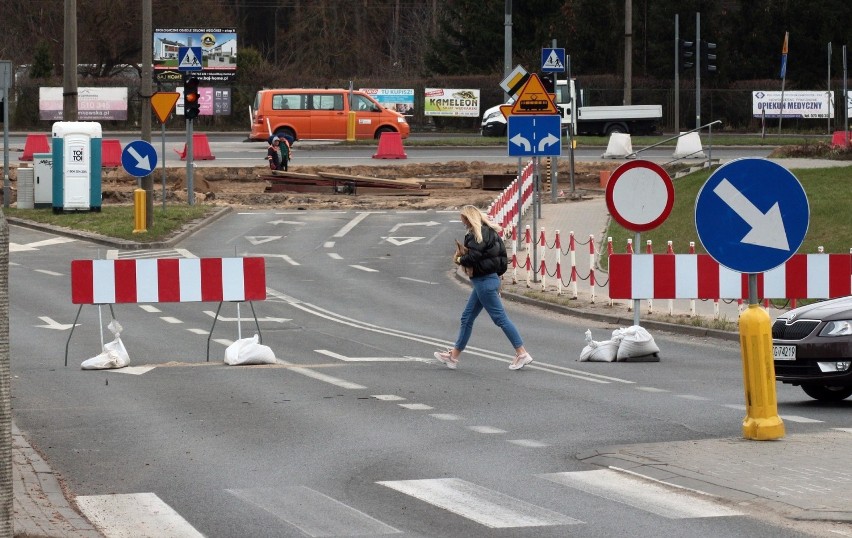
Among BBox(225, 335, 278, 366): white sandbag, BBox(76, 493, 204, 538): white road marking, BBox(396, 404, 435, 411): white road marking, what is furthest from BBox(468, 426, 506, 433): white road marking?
BBox(225, 335, 278, 366): white sandbag

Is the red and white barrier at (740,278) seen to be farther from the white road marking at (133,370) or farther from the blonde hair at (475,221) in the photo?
the white road marking at (133,370)

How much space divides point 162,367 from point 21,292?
8.96 metres

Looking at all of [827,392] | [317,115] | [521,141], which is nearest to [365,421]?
[827,392]

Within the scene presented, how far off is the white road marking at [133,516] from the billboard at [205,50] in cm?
6296

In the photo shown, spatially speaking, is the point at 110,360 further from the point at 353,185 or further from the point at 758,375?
the point at 353,185

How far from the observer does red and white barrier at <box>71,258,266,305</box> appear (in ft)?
53.6

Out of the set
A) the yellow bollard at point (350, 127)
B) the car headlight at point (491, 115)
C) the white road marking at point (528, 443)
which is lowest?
the white road marking at point (528, 443)

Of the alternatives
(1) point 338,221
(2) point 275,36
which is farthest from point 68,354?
(2) point 275,36

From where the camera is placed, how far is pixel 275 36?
97438 millimetres

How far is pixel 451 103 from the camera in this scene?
221 ft

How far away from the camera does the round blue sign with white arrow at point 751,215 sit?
32.5ft

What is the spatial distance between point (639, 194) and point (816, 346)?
386 cm

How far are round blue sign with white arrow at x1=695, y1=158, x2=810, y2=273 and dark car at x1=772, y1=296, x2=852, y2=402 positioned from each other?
2.65m

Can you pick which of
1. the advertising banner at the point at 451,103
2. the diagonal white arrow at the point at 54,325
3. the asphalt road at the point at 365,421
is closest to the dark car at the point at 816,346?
the asphalt road at the point at 365,421
